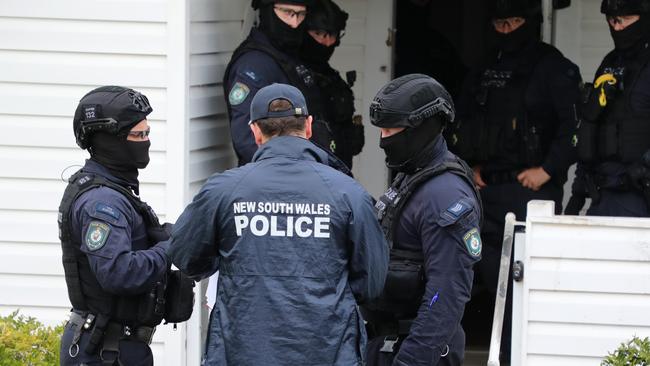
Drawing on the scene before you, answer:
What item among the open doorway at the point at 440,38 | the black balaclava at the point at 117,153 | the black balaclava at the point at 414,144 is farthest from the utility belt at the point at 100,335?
the open doorway at the point at 440,38

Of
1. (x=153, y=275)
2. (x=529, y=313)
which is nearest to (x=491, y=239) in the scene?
(x=529, y=313)

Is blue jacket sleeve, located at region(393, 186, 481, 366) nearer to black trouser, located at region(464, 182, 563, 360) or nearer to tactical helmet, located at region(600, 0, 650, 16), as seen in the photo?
tactical helmet, located at region(600, 0, 650, 16)

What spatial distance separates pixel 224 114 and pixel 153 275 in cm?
273

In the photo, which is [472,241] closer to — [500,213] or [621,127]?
[621,127]

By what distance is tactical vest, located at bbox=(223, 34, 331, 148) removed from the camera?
6.90 metres

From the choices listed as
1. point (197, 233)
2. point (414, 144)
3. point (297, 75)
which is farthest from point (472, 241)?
point (297, 75)

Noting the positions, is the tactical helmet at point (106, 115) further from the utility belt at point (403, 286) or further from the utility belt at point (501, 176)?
the utility belt at point (501, 176)

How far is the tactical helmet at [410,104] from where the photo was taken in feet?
15.5

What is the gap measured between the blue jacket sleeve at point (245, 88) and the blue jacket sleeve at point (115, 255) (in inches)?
75.0

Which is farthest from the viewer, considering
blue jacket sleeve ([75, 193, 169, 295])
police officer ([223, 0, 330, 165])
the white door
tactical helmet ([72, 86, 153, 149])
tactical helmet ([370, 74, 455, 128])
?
the white door

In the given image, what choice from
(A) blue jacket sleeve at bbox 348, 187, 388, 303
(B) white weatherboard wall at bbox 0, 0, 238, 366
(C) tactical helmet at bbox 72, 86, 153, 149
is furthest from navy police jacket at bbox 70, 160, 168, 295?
(B) white weatherboard wall at bbox 0, 0, 238, 366

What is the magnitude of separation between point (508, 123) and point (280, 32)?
5.08ft

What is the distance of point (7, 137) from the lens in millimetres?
6512

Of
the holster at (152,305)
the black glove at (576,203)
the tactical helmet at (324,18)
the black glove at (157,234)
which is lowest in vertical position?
the holster at (152,305)
